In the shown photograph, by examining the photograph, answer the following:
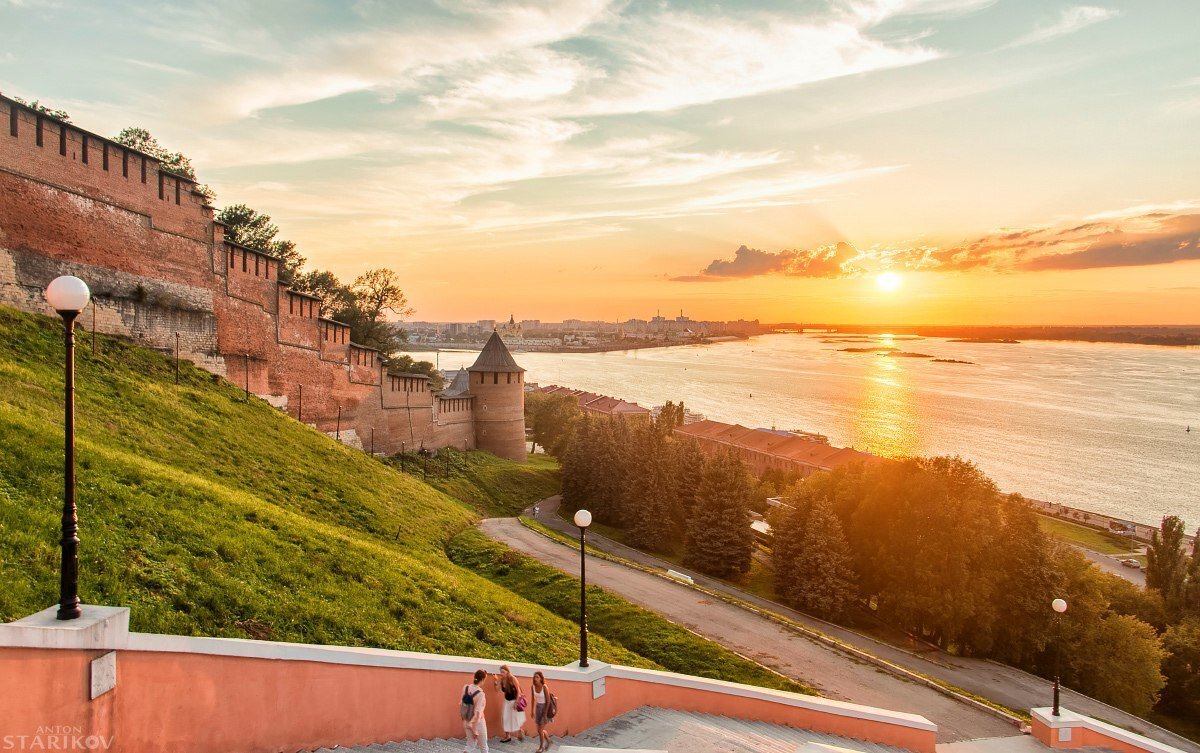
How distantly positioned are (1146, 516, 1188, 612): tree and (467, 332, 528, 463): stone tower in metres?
30.8

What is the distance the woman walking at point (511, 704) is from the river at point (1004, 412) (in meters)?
55.0

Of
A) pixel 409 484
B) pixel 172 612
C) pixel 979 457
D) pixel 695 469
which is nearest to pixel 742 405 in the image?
pixel 979 457

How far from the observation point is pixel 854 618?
2592 centimetres

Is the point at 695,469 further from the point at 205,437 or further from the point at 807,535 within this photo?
the point at 205,437

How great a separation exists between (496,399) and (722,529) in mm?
14260

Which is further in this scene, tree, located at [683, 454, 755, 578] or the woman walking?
tree, located at [683, 454, 755, 578]

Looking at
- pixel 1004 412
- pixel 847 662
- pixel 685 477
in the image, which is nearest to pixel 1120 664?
pixel 847 662

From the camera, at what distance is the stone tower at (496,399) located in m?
36.9

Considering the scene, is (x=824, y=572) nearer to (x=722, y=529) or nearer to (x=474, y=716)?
(x=722, y=529)

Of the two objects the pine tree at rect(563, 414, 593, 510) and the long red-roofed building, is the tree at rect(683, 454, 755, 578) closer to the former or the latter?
the pine tree at rect(563, 414, 593, 510)

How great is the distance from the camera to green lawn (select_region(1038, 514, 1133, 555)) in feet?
140

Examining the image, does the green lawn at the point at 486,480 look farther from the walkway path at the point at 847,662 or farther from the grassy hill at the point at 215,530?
the grassy hill at the point at 215,530

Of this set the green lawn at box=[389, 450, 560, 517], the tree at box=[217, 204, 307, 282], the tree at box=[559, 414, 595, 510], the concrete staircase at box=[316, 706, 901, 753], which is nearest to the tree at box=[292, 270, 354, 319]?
the tree at box=[217, 204, 307, 282]

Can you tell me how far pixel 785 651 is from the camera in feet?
52.3
